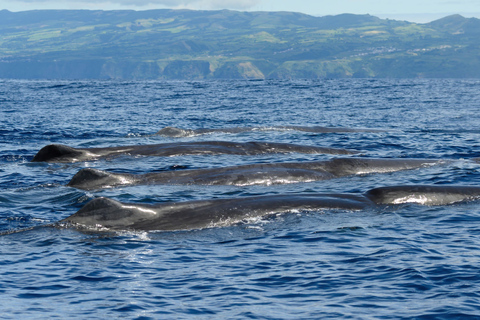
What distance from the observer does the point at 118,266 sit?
1026 centimetres

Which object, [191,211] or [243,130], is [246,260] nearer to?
[191,211]

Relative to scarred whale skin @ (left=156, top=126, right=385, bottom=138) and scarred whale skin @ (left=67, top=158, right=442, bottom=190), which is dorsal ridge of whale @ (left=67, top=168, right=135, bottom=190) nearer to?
scarred whale skin @ (left=67, top=158, right=442, bottom=190)

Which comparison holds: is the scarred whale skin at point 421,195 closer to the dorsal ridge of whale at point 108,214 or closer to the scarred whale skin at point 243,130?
the dorsal ridge of whale at point 108,214

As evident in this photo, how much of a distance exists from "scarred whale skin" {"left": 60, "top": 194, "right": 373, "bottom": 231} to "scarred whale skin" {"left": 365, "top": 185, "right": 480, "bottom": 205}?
2.48 ft

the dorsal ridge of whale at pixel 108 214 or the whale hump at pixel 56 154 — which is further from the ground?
the dorsal ridge of whale at pixel 108 214

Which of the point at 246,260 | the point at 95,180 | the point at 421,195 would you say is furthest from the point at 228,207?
the point at 95,180

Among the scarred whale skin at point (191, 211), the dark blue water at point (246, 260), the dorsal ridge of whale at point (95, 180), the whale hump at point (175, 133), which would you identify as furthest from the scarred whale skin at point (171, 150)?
the scarred whale skin at point (191, 211)

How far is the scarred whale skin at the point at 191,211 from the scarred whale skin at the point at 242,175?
3.70 meters

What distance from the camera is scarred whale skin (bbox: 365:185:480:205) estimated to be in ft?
48.0

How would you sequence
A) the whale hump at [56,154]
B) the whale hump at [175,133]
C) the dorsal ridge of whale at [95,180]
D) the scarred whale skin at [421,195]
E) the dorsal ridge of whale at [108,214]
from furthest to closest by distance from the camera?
1. the whale hump at [175,133]
2. the whale hump at [56,154]
3. the dorsal ridge of whale at [95,180]
4. the scarred whale skin at [421,195]
5. the dorsal ridge of whale at [108,214]

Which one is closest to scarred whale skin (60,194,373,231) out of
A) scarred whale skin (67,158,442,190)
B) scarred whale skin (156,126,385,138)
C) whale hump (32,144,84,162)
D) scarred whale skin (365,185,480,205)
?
scarred whale skin (365,185,480,205)

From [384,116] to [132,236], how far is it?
35.4 m

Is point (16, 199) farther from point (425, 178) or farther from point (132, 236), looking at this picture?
point (425, 178)

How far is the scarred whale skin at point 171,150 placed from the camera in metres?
21.7
